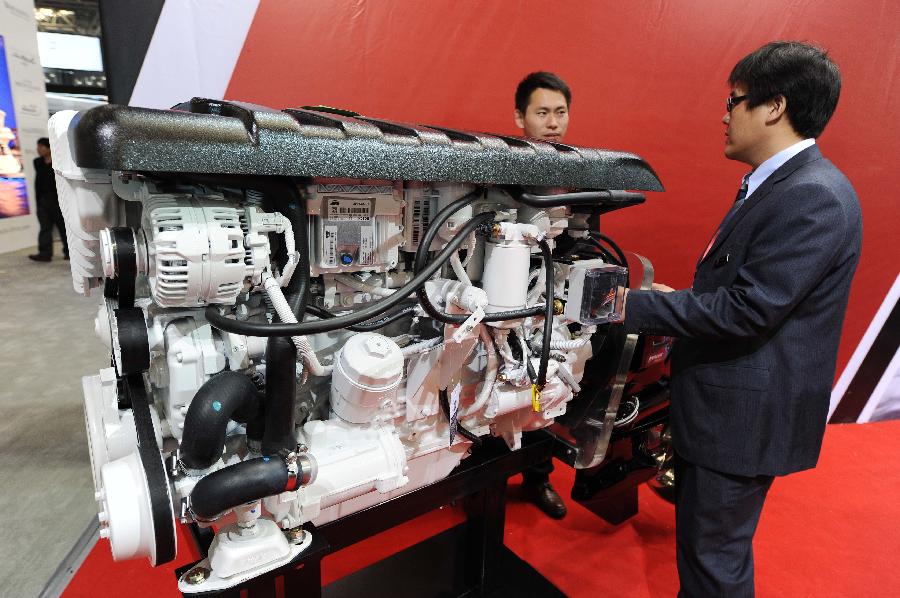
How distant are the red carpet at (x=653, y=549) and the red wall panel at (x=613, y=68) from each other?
1.36 meters

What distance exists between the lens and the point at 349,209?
3.53 feet

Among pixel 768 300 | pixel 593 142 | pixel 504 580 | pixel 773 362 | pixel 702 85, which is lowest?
pixel 504 580

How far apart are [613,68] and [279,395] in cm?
233

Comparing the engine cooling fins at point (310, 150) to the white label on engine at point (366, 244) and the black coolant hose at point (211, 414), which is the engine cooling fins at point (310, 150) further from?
the black coolant hose at point (211, 414)

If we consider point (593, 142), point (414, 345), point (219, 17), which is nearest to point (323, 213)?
point (414, 345)

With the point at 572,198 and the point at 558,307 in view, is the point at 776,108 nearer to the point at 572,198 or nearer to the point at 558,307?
the point at 572,198

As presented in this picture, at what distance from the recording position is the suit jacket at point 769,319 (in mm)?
1143

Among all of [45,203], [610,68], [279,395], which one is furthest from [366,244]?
[45,203]

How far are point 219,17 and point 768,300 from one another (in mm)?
2391

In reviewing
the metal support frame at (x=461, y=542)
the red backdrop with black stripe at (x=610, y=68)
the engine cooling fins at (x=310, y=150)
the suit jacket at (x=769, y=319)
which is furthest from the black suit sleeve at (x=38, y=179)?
the suit jacket at (x=769, y=319)

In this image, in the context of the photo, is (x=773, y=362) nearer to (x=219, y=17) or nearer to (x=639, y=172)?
(x=639, y=172)

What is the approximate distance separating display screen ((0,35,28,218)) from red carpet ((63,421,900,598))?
531 centimetres

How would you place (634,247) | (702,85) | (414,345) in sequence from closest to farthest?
1. (414,345)
2. (702,85)
3. (634,247)

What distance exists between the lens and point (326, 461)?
1064 mm
